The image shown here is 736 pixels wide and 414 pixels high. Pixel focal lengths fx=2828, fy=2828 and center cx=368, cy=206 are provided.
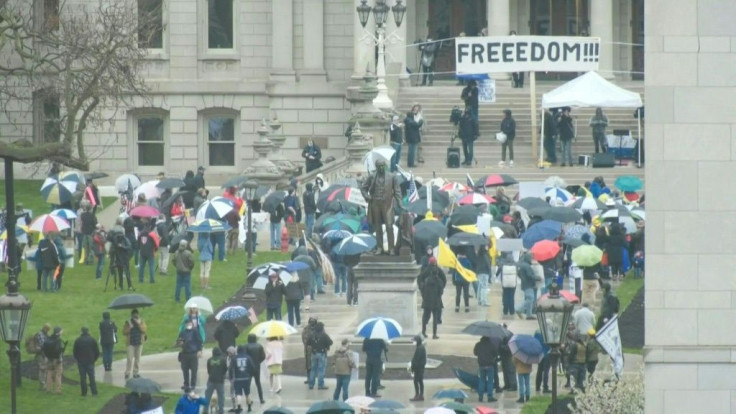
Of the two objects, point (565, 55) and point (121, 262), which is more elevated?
point (565, 55)

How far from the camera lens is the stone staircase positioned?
73000 mm

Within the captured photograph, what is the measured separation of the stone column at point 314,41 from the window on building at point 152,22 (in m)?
4.24

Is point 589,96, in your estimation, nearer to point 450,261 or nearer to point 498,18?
point 498,18

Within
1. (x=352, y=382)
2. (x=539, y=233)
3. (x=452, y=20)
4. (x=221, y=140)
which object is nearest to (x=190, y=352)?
(x=352, y=382)

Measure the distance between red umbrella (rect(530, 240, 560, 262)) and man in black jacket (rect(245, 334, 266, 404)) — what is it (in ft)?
30.0

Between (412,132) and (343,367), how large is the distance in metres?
26.5

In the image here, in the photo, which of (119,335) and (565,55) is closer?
(119,335)

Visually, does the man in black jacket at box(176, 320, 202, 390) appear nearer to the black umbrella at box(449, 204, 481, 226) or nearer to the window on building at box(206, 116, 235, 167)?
the black umbrella at box(449, 204, 481, 226)
